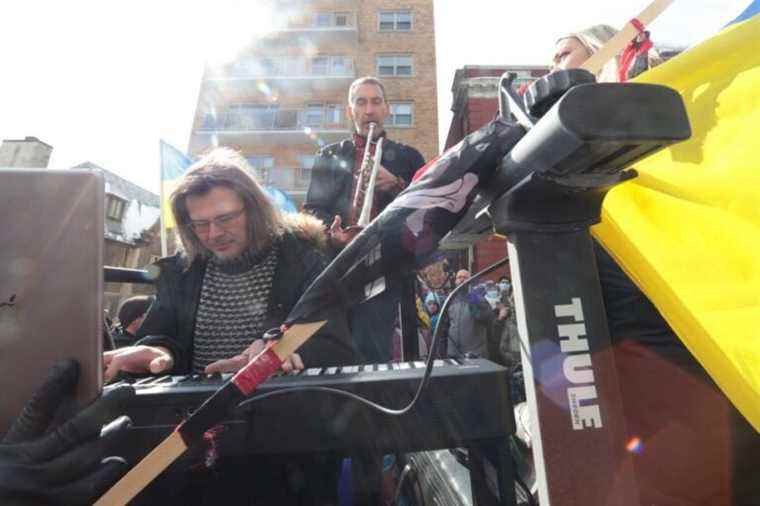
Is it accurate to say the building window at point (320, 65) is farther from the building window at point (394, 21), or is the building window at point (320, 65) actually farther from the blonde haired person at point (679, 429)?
the blonde haired person at point (679, 429)

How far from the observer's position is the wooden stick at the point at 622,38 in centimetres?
77

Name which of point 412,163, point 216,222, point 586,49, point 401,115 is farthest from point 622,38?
point 401,115

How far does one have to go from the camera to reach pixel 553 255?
1.88 ft

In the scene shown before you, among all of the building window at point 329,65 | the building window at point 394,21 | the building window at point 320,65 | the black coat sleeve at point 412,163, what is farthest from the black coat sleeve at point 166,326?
the building window at point 394,21

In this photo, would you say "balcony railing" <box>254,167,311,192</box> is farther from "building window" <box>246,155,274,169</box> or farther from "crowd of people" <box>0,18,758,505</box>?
"crowd of people" <box>0,18,758,505</box>

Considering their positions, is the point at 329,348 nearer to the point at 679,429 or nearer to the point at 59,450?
the point at 59,450

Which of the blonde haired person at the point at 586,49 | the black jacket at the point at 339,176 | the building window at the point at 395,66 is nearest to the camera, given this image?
the blonde haired person at the point at 586,49

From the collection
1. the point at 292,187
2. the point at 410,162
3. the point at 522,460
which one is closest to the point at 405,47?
the point at 292,187

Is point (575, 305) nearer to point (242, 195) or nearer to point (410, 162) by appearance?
point (242, 195)

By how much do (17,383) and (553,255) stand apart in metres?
0.81

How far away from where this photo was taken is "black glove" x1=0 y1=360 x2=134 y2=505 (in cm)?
60

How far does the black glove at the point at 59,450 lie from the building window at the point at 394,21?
68.7ft

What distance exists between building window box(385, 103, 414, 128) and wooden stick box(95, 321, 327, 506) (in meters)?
18.0

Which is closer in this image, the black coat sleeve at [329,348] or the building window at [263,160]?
the black coat sleeve at [329,348]
